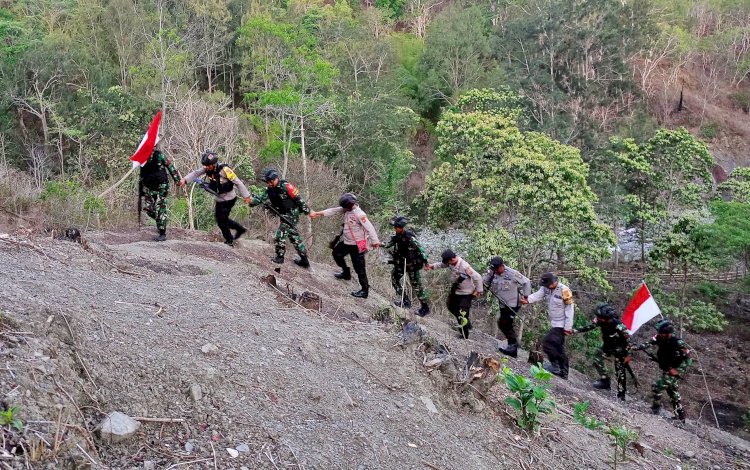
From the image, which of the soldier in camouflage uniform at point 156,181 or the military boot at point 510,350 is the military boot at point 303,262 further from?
the military boot at point 510,350

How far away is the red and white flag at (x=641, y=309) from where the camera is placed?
8945 mm

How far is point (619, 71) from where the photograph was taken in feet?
116

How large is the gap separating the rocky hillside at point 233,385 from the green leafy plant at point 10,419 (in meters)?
0.03

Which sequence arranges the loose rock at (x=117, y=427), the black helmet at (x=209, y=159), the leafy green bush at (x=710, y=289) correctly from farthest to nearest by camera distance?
1. the leafy green bush at (x=710, y=289)
2. the black helmet at (x=209, y=159)
3. the loose rock at (x=117, y=427)

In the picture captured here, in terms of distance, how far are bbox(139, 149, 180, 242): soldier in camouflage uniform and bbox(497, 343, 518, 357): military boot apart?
16.9ft

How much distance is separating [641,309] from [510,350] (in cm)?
188

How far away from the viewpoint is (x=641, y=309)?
9023 mm

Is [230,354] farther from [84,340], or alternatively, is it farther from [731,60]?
[731,60]

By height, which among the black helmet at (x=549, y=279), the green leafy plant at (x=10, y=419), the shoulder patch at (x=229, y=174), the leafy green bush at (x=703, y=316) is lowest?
the leafy green bush at (x=703, y=316)

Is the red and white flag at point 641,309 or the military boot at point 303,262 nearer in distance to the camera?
the red and white flag at point 641,309

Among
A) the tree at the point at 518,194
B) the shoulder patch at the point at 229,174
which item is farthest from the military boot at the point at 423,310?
the tree at the point at 518,194

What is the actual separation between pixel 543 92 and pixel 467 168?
13136 mm

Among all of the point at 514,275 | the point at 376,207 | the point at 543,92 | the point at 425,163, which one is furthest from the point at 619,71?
the point at 514,275

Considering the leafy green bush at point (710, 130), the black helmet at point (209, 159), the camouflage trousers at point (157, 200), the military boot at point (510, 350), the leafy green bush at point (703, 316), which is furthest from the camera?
the leafy green bush at point (710, 130)
